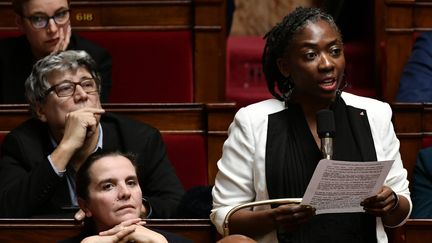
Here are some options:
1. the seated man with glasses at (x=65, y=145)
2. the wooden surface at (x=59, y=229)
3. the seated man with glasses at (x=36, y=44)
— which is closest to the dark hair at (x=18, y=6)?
the seated man with glasses at (x=36, y=44)

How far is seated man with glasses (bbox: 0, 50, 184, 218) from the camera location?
37.8 inches

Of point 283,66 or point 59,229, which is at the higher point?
point 283,66

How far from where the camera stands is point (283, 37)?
833mm

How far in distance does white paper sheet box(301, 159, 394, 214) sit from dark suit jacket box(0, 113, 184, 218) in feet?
0.80

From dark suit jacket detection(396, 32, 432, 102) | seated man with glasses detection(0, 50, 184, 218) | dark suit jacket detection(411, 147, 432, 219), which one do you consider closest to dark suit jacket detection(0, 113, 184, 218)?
seated man with glasses detection(0, 50, 184, 218)

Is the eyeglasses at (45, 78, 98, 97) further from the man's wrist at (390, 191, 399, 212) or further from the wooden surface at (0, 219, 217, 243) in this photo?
the man's wrist at (390, 191, 399, 212)

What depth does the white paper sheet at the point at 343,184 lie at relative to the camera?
28.6 inches

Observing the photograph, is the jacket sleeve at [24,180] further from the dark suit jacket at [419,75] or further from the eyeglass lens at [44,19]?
the dark suit jacket at [419,75]

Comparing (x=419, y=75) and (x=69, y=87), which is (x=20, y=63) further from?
(x=419, y=75)

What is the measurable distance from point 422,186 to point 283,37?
0.26m

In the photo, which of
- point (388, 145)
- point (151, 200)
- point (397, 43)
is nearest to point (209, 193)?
point (151, 200)

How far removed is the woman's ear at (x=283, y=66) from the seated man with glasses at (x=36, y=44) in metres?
0.36

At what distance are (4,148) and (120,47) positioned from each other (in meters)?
0.28

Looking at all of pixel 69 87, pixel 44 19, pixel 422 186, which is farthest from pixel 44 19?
pixel 422 186
